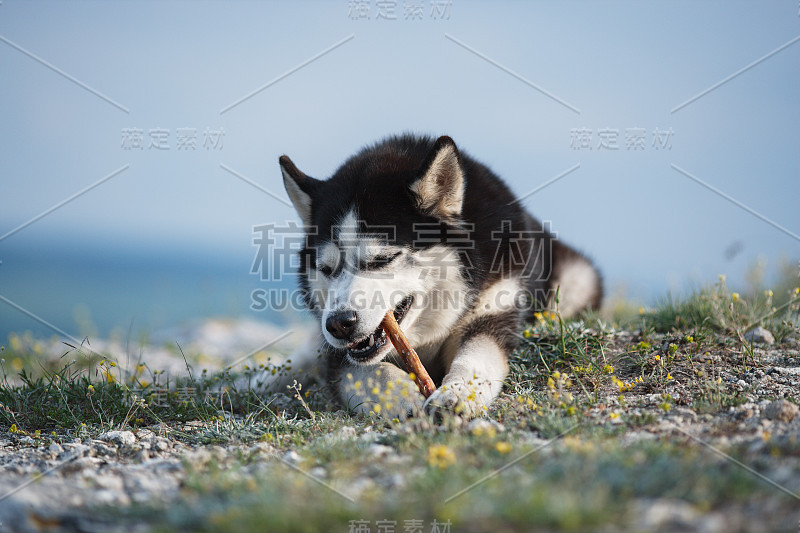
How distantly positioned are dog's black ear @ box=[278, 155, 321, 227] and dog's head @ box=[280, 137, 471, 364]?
0.5 inches

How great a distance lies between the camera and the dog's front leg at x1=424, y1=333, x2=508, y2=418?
3.46 m

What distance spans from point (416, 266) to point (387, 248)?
10.3 inches

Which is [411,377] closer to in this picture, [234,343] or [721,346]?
[721,346]

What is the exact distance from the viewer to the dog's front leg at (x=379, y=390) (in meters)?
3.56

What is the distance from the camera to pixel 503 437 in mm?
2922

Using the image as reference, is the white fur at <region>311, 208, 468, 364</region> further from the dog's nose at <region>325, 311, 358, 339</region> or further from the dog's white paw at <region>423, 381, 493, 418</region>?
the dog's white paw at <region>423, 381, 493, 418</region>

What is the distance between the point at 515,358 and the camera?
4.42 metres

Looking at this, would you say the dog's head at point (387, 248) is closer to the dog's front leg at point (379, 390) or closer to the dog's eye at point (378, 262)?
the dog's eye at point (378, 262)

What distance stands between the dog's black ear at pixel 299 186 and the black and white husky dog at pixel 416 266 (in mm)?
10

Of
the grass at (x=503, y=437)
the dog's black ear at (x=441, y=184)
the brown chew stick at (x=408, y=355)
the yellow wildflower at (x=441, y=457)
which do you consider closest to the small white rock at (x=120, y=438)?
the grass at (x=503, y=437)

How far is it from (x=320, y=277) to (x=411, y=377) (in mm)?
1211

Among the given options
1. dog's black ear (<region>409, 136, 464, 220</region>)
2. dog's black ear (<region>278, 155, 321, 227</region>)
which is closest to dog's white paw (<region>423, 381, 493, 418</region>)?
dog's black ear (<region>409, 136, 464, 220</region>)

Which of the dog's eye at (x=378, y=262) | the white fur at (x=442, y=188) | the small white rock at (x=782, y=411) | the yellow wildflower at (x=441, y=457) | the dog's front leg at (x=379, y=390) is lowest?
the dog's front leg at (x=379, y=390)

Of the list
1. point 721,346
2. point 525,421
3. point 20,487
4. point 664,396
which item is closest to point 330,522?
point 20,487
